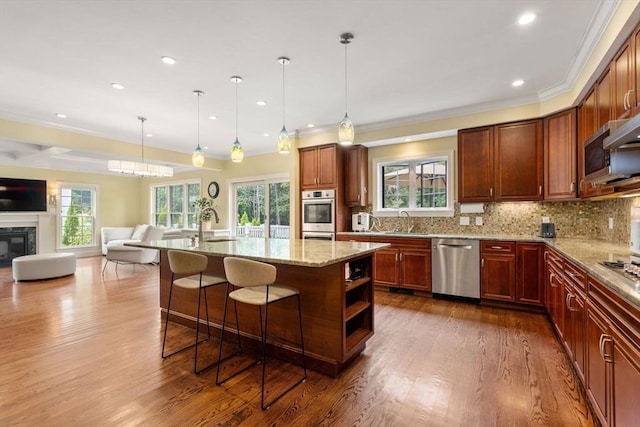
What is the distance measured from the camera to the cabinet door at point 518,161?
3852 mm

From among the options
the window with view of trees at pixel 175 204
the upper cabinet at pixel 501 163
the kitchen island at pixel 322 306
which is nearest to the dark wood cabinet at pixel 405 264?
the upper cabinet at pixel 501 163

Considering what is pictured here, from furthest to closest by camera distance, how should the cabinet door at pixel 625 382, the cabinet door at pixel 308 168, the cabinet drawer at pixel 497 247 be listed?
the cabinet door at pixel 308 168, the cabinet drawer at pixel 497 247, the cabinet door at pixel 625 382

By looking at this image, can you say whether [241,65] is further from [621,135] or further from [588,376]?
[588,376]

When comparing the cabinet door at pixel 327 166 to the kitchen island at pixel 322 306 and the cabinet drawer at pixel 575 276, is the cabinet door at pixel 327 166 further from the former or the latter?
the cabinet drawer at pixel 575 276

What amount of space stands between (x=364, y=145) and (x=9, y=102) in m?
4.88

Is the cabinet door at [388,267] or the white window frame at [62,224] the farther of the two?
the white window frame at [62,224]

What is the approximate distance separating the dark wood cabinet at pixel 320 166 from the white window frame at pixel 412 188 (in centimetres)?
70

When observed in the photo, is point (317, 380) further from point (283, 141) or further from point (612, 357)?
point (283, 141)

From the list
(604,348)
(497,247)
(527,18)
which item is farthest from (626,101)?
(497,247)

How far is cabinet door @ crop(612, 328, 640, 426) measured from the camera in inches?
48.5

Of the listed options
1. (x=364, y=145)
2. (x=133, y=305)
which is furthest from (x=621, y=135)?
(x=133, y=305)

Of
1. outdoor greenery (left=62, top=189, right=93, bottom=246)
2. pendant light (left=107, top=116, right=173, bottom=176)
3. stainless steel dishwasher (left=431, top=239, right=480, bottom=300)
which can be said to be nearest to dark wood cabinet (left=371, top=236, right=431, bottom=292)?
stainless steel dishwasher (left=431, top=239, right=480, bottom=300)

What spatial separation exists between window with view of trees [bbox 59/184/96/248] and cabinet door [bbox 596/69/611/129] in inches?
424

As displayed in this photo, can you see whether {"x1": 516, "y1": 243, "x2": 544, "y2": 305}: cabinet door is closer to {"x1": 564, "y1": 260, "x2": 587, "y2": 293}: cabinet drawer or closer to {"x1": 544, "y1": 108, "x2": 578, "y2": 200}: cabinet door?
{"x1": 544, "y1": 108, "x2": 578, "y2": 200}: cabinet door
